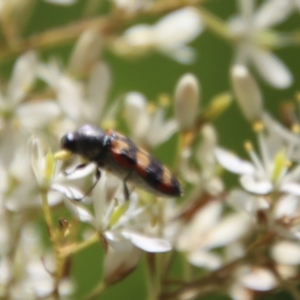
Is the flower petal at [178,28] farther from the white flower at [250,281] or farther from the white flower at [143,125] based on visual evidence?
the white flower at [250,281]

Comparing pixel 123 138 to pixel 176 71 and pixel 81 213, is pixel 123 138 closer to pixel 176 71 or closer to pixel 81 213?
pixel 81 213

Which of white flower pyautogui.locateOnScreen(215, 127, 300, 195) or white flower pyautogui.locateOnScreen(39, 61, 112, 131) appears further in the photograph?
white flower pyautogui.locateOnScreen(39, 61, 112, 131)

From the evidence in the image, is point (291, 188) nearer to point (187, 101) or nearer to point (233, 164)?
point (233, 164)

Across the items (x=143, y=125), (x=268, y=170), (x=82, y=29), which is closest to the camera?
(x=268, y=170)

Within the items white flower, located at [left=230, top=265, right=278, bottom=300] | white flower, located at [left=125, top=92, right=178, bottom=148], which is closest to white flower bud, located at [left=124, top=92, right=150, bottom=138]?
white flower, located at [left=125, top=92, right=178, bottom=148]

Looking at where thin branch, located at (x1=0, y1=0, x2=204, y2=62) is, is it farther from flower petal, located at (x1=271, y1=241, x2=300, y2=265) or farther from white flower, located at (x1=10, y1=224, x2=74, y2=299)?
flower petal, located at (x1=271, y1=241, x2=300, y2=265)

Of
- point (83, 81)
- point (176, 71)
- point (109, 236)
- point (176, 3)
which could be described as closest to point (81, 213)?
point (109, 236)

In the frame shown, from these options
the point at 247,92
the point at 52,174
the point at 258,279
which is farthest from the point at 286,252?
the point at 52,174
